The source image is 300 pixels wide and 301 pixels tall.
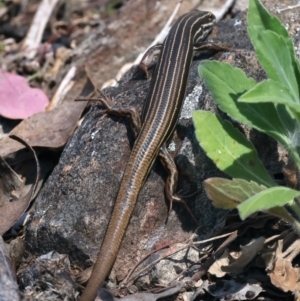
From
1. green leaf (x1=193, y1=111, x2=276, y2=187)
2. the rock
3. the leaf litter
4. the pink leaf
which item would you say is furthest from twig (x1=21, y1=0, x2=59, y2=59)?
green leaf (x1=193, y1=111, x2=276, y2=187)

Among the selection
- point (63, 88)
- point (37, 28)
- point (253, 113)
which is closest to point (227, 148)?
point (253, 113)

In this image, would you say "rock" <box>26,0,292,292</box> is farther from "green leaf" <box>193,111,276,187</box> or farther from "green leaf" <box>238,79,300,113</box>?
"green leaf" <box>238,79,300,113</box>

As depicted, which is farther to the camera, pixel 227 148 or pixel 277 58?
pixel 227 148

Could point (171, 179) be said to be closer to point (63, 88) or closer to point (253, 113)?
point (253, 113)

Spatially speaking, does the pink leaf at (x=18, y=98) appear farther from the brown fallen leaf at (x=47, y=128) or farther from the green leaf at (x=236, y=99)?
the green leaf at (x=236, y=99)

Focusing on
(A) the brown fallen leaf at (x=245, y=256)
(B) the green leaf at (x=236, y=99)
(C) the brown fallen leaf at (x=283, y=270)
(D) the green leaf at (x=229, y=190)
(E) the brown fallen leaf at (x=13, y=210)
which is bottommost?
(C) the brown fallen leaf at (x=283, y=270)

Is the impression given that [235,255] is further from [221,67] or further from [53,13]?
[53,13]

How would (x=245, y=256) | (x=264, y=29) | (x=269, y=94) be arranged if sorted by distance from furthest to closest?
(x=264, y=29), (x=245, y=256), (x=269, y=94)

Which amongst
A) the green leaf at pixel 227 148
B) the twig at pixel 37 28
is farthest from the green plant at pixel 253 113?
the twig at pixel 37 28
